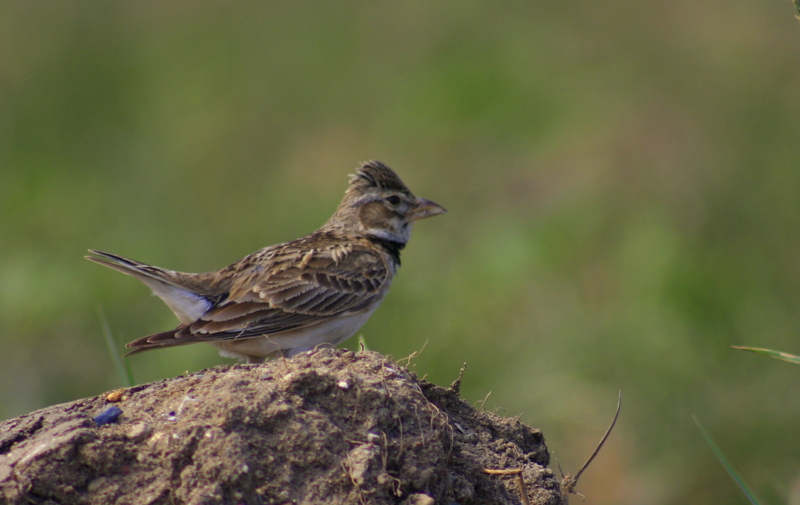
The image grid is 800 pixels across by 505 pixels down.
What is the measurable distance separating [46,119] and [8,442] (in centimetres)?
1116

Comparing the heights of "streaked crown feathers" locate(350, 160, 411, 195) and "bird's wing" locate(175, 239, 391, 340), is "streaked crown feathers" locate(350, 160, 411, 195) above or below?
above

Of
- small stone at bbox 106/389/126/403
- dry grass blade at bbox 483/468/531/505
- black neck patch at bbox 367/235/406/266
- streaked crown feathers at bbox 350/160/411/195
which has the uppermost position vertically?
streaked crown feathers at bbox 350/160/411/195

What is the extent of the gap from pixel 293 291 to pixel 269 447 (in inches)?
127

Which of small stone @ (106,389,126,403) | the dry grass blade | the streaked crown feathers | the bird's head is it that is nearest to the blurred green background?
the bird's head

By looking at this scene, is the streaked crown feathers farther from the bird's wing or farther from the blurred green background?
the blurred green background

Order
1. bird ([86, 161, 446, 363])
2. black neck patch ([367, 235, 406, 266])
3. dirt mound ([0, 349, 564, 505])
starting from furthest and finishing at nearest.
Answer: black neck patch ([367, 235, 406, 266]) < bird ([86, 161, 446, 363]) < dirt mound ([0, 349, 564, 505])

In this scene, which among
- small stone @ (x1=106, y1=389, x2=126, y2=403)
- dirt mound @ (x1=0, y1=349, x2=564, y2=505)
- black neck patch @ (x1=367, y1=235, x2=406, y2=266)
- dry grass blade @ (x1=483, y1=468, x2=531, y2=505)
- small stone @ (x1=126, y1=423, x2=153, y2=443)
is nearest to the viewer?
dirt mound @ (x1=0, y1=349, x2=564, y2=505)

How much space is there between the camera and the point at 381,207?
26.3ft

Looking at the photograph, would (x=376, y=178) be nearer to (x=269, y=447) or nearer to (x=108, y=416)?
(x=108, y=416)

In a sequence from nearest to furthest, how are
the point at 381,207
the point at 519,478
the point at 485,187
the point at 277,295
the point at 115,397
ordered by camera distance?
1. the point at 519,478
2. the point at 115,397
3. the point at 277,295
4. the point at 381,207
5. the point at 485,187

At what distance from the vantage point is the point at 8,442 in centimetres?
398

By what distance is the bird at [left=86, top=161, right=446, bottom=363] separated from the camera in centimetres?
638

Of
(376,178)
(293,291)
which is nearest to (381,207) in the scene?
(376,178)

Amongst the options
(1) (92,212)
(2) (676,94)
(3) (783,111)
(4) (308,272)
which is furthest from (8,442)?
(2) (676,94)
